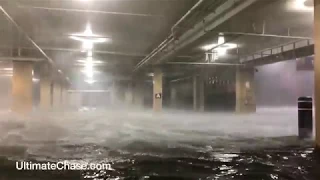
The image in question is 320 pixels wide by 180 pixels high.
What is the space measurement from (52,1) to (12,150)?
2.79m

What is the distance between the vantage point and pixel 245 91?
11.7 meters

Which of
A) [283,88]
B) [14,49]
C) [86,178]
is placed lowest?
[86,178]

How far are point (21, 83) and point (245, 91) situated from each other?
8.11m

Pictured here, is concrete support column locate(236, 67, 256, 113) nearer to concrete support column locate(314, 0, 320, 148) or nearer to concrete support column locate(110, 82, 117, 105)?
concrete support column locate(314, 0, 320, 148)

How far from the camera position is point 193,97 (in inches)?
683

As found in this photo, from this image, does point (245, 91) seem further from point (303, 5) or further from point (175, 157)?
point (175, 157)

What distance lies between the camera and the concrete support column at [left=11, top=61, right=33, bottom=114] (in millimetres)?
10977

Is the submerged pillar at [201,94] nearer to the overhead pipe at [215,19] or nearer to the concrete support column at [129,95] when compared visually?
the concrete support column at [129,95]

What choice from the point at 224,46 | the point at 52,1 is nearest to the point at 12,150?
the point at 52,1

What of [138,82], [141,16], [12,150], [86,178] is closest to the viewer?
[86,178]

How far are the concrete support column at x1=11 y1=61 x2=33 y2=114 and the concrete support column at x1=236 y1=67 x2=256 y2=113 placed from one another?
7.33 m

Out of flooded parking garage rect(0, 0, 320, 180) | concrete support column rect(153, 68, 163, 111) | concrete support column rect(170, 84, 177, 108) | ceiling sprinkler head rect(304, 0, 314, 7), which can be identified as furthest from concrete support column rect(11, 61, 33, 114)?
ceiling sprinkler head rect(304, 0, 314, 7)

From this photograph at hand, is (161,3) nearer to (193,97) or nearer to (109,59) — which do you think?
(109,59)

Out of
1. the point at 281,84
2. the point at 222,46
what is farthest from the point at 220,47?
the point at 281,84
